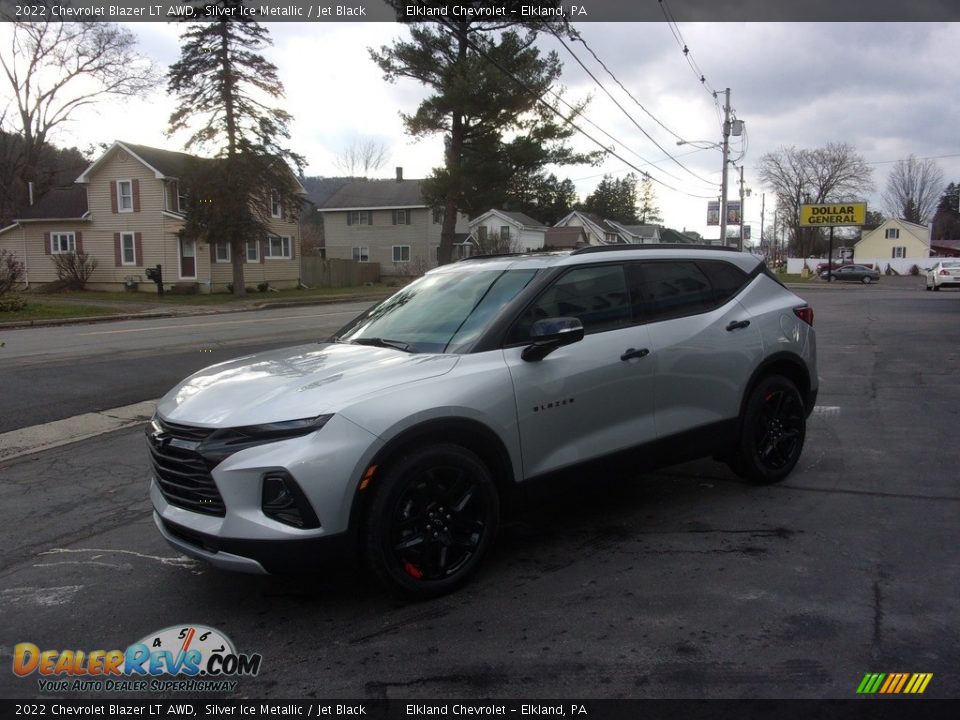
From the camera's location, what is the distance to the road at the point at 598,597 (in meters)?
3.06

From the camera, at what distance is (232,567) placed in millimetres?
3381

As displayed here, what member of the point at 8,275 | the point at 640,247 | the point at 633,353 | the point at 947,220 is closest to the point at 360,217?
the point at 8,275

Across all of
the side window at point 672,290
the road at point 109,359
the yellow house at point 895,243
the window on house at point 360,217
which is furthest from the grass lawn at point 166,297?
the yellow house at point 895,243

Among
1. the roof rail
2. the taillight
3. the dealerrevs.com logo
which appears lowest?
the dealerrevs.com logo

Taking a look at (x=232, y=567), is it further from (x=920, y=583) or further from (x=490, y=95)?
(x=490, y=95)

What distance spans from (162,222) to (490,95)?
59.5 ft

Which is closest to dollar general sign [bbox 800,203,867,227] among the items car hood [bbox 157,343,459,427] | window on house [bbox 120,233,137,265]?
window on house [bbox 120,233,137,265]

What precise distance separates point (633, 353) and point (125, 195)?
39660 mm

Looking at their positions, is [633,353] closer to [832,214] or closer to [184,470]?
[184,470]

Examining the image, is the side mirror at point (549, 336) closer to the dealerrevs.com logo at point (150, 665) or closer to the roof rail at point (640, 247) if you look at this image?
the roof rail at point (640, 247)

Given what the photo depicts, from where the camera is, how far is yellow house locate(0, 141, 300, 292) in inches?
1473

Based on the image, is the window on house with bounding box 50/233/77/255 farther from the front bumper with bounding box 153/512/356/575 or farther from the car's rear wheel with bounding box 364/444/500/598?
the car's rear wheel with bounding box 364/444/500/598

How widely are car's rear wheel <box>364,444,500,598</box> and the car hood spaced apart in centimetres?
43

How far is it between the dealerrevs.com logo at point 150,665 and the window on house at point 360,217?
55.9 meters
